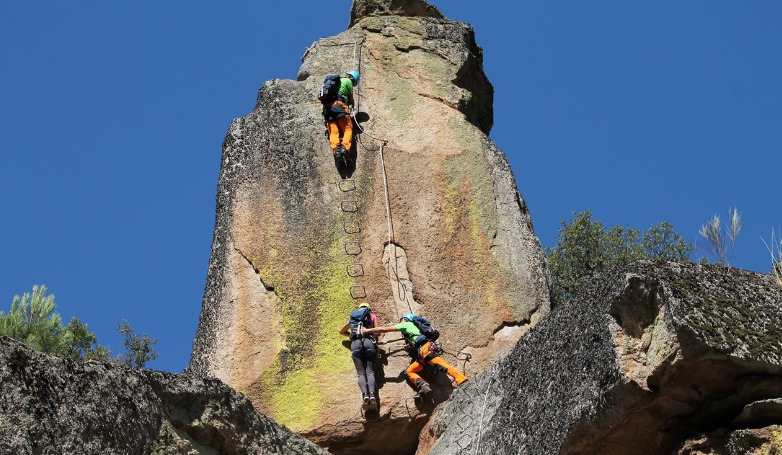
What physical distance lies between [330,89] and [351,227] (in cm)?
155

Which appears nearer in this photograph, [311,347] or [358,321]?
[358,321]

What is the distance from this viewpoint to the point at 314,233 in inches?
575

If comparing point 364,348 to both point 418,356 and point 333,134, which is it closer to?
point 418,356

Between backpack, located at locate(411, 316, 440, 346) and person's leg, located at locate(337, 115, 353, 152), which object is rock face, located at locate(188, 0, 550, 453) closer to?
person's leg, located at locate(337, 115, 353, 152)

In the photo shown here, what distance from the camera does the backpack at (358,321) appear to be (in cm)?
1351

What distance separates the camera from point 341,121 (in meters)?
15.2

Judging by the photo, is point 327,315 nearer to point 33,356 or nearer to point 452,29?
point 452,29

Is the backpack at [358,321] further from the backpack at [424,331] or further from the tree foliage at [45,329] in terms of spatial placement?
the tree foliage at [45,329]

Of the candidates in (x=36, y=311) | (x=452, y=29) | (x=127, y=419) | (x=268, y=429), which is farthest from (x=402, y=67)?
(x=127, y=419)

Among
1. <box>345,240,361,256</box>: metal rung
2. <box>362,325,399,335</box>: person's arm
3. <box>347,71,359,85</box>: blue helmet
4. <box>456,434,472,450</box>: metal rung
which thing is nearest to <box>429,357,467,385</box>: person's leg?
<box>362,325,399,335</box>: person's arm

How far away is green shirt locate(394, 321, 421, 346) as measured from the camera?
1338 centimetres

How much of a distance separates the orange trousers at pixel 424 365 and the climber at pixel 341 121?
258 centimetres

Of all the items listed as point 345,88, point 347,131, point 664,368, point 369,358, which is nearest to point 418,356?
point 369,358

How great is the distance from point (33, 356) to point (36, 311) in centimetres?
1181
